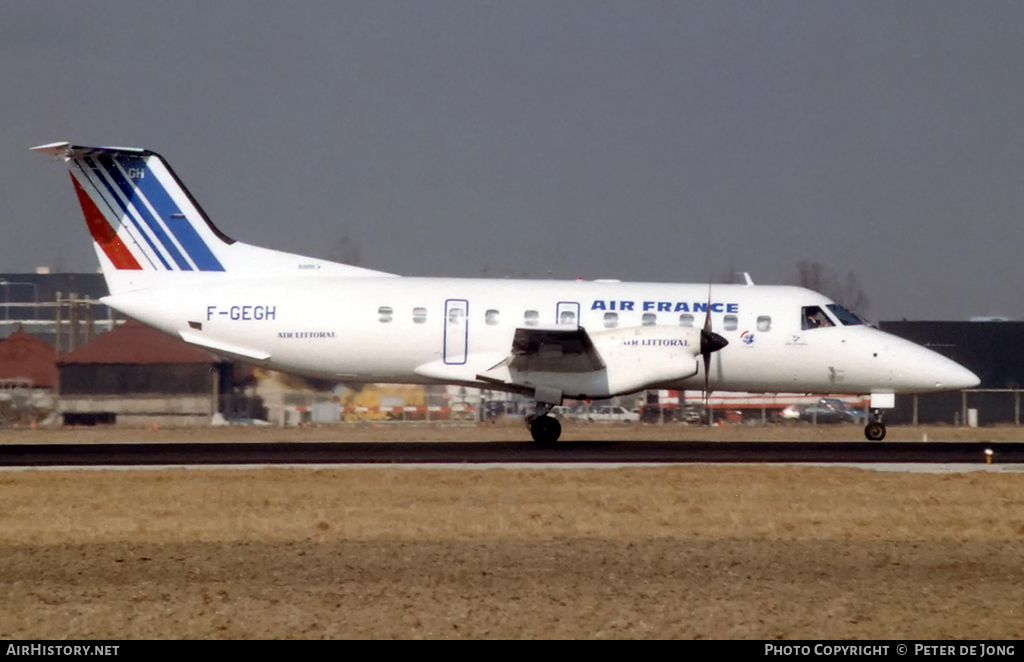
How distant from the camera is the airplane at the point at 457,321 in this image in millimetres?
24469

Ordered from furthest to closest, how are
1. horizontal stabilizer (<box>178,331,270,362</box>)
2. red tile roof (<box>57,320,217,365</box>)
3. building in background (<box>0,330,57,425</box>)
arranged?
1. red tile roof (<box>57,320,217,365</box>)
2. building in background (<box>0,330,57,425</box>)
3. horizontal stabilizer (<box>178,331,270,362</box>)

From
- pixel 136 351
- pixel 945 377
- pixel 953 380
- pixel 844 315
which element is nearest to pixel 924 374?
pixel 945 377

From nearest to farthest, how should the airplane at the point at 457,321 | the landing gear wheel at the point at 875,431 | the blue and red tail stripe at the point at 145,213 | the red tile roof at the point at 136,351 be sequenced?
the airplane at the point at 457,321
the blue and red tail stripe at the point at 145,213
the landing gear wheel at the point at 875,431
the red tile roof at the point at 136,351

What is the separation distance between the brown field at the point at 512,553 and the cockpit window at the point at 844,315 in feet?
22.6

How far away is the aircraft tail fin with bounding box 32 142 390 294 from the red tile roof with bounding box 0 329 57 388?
13.5 meters

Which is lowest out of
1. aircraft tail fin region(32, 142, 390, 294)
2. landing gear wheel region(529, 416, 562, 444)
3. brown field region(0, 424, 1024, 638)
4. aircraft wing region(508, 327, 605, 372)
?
brown field region(0, 424, 1024, 638)

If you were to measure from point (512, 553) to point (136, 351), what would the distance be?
2946 centimetres

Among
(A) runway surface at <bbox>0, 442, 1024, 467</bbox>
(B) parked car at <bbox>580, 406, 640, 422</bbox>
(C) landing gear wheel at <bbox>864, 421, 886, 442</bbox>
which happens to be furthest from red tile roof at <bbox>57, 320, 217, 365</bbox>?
(C) landing gear wheel at <bbox>864, 421, 886, 442</bbox>

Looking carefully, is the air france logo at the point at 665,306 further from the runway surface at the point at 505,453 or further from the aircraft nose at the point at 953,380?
the aircraft nose at the point at 953,380

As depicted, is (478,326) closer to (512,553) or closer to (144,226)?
(144,226)

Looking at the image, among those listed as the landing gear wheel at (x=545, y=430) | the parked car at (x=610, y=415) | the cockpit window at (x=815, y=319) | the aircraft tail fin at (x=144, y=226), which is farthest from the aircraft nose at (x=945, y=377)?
the parked car at (x=610, y=415)

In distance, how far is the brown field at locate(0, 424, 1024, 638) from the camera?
9680mm

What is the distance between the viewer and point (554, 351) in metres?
24.1

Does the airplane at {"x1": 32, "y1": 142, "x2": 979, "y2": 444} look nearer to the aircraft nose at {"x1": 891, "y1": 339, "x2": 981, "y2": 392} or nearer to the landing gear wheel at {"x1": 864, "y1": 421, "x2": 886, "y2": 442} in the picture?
the aircraft nose at {"x1": 891, "y1": 339, "x2": 981, "y2": 392}
